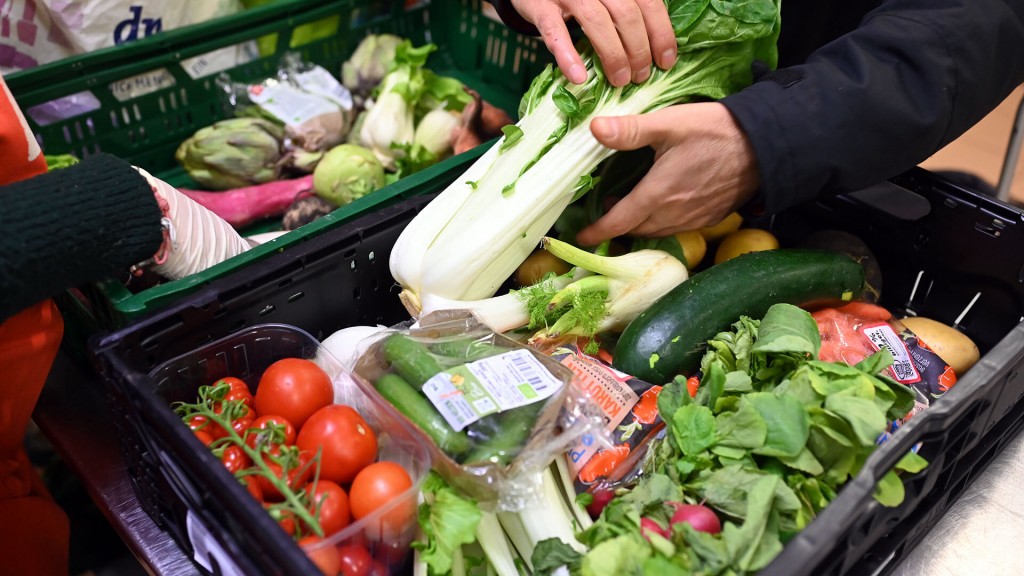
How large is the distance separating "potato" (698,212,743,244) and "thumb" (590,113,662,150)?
30 cm

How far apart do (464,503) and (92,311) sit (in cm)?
64

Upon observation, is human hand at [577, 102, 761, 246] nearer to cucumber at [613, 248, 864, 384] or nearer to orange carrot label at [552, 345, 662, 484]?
cucumber at [613, 248, 864, 384]

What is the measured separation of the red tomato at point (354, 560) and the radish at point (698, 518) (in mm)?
320

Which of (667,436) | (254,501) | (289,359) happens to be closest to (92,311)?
(289,359)

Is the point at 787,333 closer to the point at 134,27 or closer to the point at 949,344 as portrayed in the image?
the point at 949,344

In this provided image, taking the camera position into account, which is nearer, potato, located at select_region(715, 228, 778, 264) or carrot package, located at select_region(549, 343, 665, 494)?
carrot package, located at select_region(549, 343, 665, 494)

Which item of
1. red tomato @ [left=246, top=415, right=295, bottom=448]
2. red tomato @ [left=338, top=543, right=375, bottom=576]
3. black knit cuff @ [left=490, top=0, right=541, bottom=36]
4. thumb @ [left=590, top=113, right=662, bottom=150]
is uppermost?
black knit cuff @ [left=490, top=0, right=541, bottom=36]

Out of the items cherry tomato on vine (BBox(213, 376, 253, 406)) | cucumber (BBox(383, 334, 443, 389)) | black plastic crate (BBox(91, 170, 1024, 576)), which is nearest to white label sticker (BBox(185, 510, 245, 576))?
black plastic crate (BBox(91, 170, 1024, 576))

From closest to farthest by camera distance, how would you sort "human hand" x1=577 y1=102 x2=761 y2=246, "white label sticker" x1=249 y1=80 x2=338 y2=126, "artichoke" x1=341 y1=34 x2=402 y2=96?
"human hand" x1=577 y1=102 x2=761 y2=246, "white label sticker" x1=249 y1=80 x2=338 y2=126, "artichoke" x1=341 y1=34 x2=402 y2=96

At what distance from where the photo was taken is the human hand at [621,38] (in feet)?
3.58

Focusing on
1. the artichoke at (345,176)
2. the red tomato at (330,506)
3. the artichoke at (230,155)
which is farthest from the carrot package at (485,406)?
the artichoke at (230,155)

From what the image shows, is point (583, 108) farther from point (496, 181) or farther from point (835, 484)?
point (835, 484)

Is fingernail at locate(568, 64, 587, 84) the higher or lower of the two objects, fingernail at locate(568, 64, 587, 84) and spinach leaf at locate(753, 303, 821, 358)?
the higher

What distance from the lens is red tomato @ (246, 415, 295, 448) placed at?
84 cm
